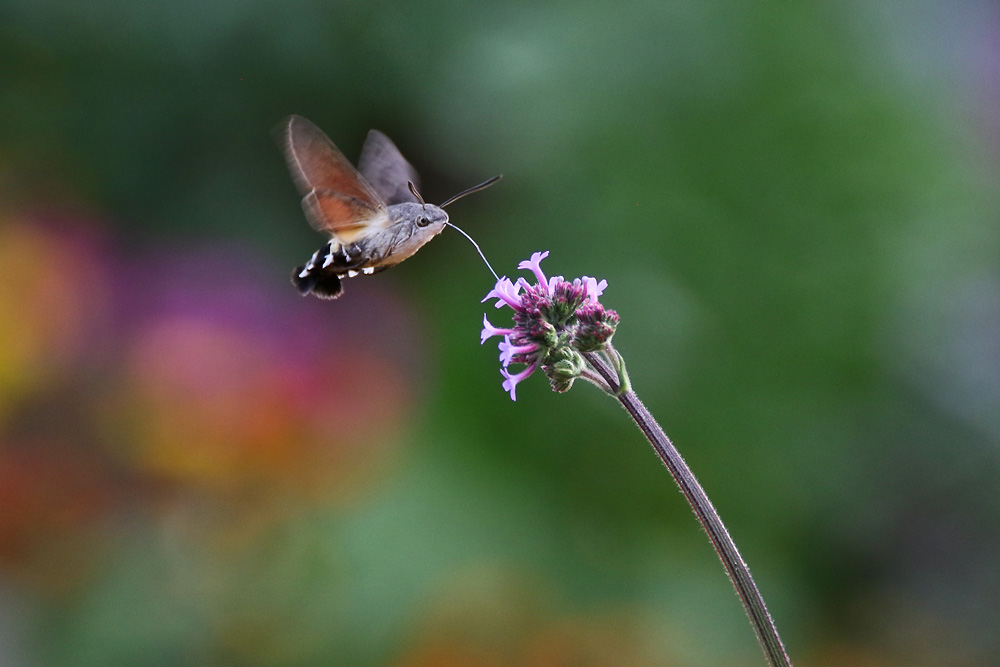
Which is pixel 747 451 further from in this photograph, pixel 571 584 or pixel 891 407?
pixel 571 584

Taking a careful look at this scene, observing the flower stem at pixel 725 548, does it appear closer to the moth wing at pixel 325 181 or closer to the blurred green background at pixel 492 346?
the moth wing at pixel 325 181

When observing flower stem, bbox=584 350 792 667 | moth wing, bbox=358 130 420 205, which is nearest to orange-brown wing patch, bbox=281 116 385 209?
moth wing, bbox=358 130 420 205

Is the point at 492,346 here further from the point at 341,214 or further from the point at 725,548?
the point at 725,548

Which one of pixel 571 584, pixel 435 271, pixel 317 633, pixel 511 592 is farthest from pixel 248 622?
pixel 435 271

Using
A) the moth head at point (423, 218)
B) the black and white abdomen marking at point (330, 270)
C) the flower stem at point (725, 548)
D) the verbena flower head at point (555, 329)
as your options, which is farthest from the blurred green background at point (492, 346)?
the flower stem at point (725, 548)

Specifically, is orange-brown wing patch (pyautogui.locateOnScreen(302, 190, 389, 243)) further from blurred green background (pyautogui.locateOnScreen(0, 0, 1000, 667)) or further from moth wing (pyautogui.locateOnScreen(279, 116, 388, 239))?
blurred green background (pyautogui.locateOnScreen(0, 0, 1000, 667))

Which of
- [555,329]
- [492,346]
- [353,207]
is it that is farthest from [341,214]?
[492,346]
